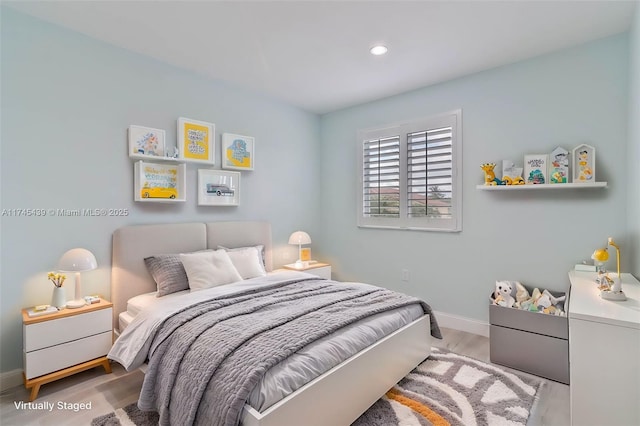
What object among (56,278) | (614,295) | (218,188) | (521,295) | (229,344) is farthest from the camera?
(218,188)

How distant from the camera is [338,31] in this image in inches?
95.3

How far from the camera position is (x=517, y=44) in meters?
2.61

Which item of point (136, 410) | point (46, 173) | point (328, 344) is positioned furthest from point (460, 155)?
point (46, 173)

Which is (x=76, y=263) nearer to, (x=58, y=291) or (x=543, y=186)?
(x=58, y=291)

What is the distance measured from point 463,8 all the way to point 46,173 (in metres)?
3.12

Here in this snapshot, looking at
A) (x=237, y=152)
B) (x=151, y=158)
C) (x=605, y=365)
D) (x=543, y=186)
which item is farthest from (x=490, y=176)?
(x=151, y=158)

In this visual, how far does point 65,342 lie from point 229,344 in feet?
4.68

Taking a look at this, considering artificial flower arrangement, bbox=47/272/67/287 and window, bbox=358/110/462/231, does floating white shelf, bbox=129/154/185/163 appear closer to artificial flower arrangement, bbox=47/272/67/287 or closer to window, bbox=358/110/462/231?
artificial flower arrangement, bbox=47/272/67/287

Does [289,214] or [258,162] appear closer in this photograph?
[258,162]

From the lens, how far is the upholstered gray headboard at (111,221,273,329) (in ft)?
8.66

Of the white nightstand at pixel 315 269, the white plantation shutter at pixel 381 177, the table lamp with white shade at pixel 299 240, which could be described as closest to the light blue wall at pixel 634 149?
the white plantation shutter at pixel 381 177

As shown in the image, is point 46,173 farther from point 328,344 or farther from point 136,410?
point 328,344

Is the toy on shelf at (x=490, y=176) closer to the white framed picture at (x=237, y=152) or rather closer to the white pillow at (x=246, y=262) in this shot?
the white pillow at (x=246, y=262)

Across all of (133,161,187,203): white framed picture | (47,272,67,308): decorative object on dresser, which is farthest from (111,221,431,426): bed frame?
(47,272,67,308): decorative object on dresser
